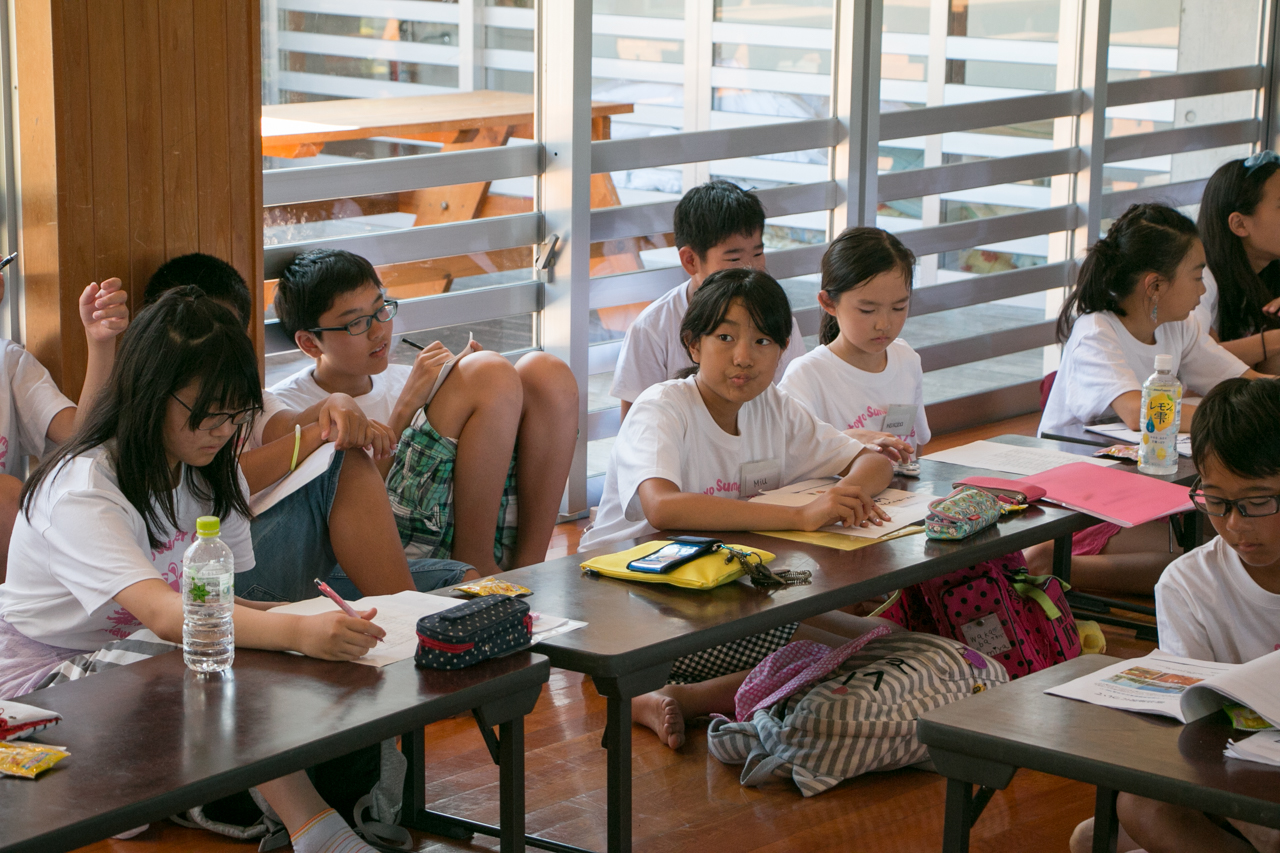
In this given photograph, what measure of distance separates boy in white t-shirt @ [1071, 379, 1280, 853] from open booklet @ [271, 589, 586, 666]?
854mm

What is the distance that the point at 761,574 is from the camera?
230 centimetres

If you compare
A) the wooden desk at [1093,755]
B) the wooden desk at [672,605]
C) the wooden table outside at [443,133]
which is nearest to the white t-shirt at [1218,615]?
the wooden desk at [1093,755]

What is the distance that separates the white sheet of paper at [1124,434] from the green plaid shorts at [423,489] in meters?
1.66

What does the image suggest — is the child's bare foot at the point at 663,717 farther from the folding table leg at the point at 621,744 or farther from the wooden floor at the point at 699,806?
the folding table leg at the point at 621,744

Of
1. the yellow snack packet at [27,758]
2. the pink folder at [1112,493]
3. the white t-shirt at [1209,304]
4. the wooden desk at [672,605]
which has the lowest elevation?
the wooden desk at [672,605]

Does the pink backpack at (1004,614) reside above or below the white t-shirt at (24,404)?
below

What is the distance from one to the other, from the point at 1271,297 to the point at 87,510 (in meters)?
3.93

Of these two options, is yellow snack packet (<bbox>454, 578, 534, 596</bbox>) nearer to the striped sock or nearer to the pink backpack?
the striped sock

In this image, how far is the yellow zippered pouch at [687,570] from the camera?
2.27m

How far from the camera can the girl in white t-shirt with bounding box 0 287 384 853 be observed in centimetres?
201

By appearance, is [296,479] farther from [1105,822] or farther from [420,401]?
[1105,822]

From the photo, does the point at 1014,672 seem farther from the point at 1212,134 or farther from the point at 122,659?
the point at 1212,134

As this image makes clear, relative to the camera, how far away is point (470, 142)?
4461 millimetres

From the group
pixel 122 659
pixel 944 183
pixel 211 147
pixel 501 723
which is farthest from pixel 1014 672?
pixel 944 183
